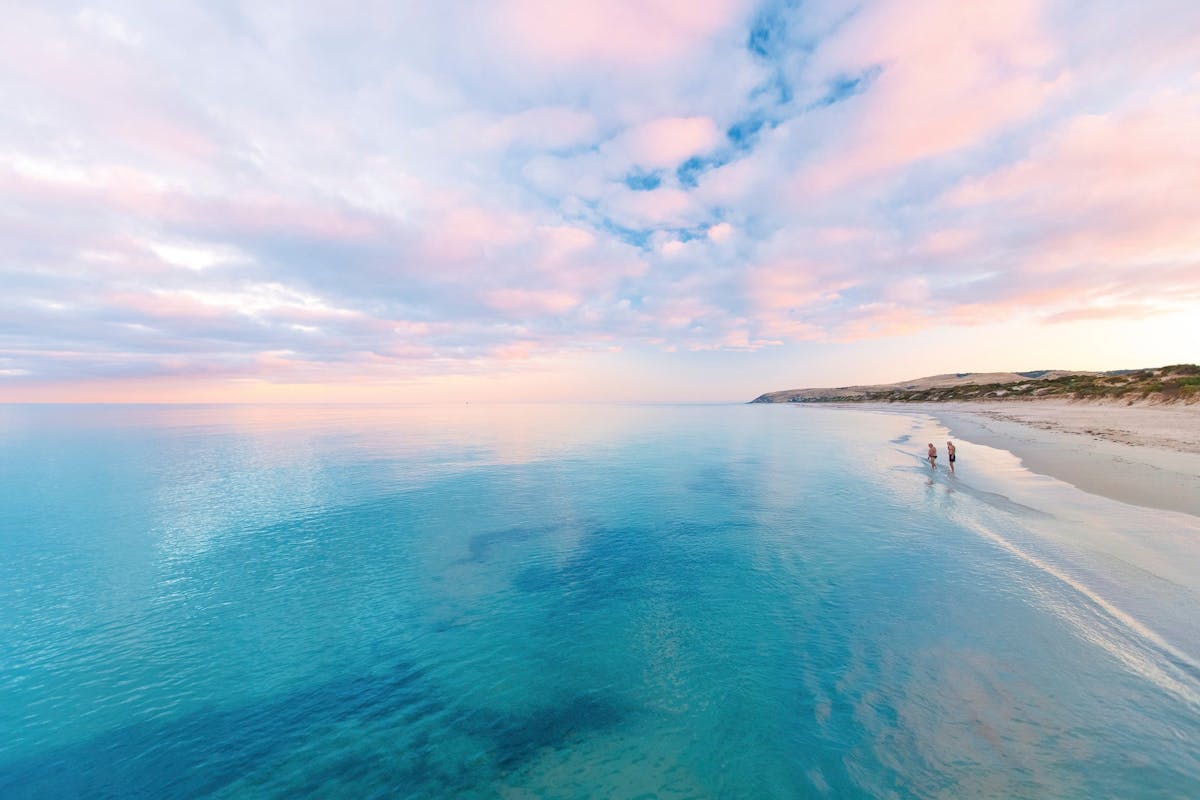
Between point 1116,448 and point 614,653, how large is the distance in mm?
54480

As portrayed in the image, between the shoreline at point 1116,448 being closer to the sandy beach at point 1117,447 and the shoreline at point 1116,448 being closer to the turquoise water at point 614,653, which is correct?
the sandy beach at point 1117,447

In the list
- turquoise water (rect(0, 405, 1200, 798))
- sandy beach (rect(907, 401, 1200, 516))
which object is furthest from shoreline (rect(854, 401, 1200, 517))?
turquoise water (rect(0, 405, 1200, 798))

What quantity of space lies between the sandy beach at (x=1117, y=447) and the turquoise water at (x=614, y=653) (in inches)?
110

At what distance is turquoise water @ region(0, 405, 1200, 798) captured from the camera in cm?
934

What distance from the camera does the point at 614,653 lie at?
44.9 feet

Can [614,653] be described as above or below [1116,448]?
below

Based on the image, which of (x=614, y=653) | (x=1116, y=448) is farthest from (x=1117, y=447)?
(x=614, y=653)

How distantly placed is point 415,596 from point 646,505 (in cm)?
1790

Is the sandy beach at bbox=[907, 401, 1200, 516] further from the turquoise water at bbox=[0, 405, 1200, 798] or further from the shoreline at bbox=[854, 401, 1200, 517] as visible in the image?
the turquoise water at bbox=[0, 405, 1200, 798]

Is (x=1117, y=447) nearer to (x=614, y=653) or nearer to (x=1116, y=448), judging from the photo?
(x=1116, y=448)

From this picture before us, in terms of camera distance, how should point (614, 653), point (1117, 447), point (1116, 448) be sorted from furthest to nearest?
1. point (1117, 447)
2. point (1116, 448)
3. point (614, 653)

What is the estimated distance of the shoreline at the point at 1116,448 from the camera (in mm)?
26062

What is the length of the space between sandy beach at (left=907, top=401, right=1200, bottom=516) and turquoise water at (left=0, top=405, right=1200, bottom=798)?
2.79m

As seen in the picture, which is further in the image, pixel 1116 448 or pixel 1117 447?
pixel 1117 447
